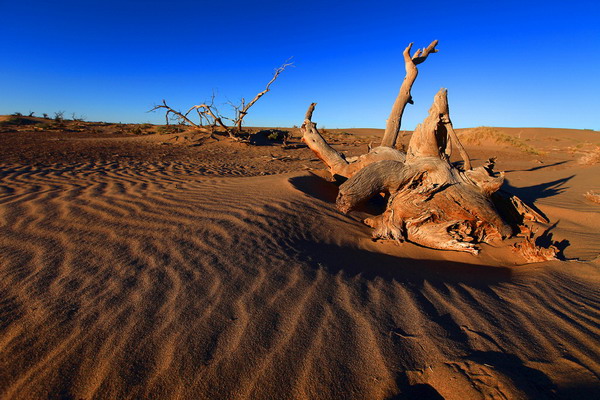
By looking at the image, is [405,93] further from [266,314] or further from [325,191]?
[266,314]

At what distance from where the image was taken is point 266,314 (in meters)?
1.89

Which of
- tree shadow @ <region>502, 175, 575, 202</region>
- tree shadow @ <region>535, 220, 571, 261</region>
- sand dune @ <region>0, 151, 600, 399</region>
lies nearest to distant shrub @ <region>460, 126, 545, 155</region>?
tree shadow @ <region>502, 175, 575, 202</region>

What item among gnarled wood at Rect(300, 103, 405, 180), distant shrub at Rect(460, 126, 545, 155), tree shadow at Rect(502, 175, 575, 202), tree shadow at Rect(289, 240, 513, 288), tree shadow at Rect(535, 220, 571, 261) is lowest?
tree shadow at Rect(289, 240, 513, 288)

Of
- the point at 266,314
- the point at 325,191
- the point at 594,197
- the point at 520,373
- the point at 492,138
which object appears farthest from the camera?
the point at 492,138

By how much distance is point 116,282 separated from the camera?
2123mm

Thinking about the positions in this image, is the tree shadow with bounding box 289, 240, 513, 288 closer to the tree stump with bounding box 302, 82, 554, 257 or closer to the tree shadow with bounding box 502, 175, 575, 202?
the tree stump with bounding box 302, 82, 554, 257

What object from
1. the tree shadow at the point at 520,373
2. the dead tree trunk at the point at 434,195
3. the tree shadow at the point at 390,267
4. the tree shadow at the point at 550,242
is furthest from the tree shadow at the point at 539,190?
the tree shadow at the point at 520,373

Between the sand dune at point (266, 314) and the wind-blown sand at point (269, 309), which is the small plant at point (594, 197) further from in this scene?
the sand dune at point (266, 314)

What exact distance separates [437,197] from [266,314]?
2.91 metres

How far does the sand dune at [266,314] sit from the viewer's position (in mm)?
1421

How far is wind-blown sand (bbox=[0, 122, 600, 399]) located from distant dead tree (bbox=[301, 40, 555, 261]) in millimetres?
245

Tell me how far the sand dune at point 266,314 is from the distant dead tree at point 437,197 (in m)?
0.31

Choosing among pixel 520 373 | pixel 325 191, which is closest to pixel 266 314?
pixel 520 373

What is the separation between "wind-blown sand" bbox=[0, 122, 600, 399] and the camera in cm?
142
